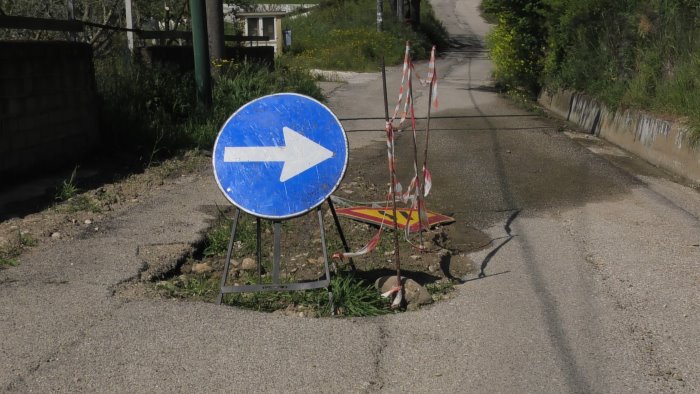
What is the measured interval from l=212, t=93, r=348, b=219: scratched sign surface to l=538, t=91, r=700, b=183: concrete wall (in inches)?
219

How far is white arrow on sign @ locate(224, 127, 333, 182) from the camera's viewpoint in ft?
17.1

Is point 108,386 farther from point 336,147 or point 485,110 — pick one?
point 485,110

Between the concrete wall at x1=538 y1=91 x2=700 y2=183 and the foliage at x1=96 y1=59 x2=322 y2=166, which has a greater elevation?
the foliage at x1=96 y1=59 x2=322 y2=166

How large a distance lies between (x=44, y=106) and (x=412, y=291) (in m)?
5.17

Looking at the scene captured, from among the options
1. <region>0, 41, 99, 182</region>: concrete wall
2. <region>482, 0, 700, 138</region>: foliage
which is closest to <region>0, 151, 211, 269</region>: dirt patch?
<region>0, 41, 99, 182</region>: concrete wall

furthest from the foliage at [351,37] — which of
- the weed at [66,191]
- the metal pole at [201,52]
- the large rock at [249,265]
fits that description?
the large rock at [249,265]

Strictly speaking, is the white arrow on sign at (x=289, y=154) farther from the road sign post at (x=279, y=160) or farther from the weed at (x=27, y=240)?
the weed at (x=27, y=240)

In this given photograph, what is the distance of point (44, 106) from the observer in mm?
8719

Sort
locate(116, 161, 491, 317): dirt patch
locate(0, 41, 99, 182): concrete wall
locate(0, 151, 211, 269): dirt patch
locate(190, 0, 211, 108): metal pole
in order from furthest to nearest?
locate(190, 0, 211, 108): metal pole, locate(0, 41, 99, 182): concrete wall, locate(0, 151, 211, 269): dirt patch, locate(116, 161, 491, 317): dirt patch

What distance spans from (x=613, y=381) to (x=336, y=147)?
84.8 inches

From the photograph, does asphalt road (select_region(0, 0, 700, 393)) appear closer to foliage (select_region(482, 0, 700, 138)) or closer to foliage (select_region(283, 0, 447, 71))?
foliage (select_region(482, 0, 700, 138))

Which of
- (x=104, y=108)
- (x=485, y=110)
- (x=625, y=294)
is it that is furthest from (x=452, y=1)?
(x=625, y=294)

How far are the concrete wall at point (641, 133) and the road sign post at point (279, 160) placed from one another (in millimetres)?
5578

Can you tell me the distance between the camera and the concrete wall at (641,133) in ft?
31.2
